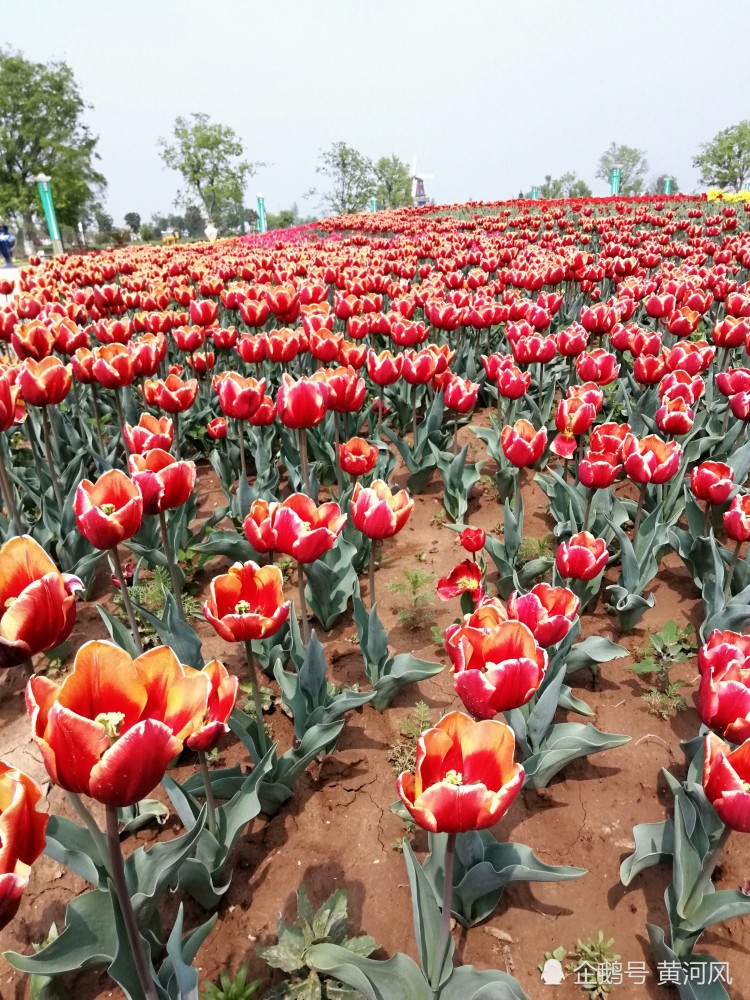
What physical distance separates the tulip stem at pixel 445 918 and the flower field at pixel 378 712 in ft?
0.06

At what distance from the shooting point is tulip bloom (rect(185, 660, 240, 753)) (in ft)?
5.86

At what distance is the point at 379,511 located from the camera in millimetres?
2646

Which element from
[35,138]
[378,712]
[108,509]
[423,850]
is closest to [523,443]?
[378,712]

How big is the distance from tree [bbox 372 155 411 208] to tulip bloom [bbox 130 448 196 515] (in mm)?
77912

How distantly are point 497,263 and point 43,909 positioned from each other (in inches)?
358

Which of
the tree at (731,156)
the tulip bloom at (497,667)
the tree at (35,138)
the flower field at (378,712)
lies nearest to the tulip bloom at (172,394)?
the flower field at (378,712)

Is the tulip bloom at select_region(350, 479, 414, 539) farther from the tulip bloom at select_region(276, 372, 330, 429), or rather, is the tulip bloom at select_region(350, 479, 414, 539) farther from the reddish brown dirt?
the reddish brown dirt

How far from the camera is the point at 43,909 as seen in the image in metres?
2.33

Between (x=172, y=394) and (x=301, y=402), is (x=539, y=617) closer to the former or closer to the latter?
(x=301, y=402)

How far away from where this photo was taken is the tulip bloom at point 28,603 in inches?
59.4

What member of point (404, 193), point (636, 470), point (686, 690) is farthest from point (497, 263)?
point (404, 193)

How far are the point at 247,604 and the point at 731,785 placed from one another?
150 centimetres

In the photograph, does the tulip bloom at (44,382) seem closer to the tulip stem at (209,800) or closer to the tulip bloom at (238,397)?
the tulip bloom at (238,397)

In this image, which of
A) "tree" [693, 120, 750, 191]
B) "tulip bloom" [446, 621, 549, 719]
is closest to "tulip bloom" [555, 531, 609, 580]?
"tulip bloom" [446, 621, 549, 719]
